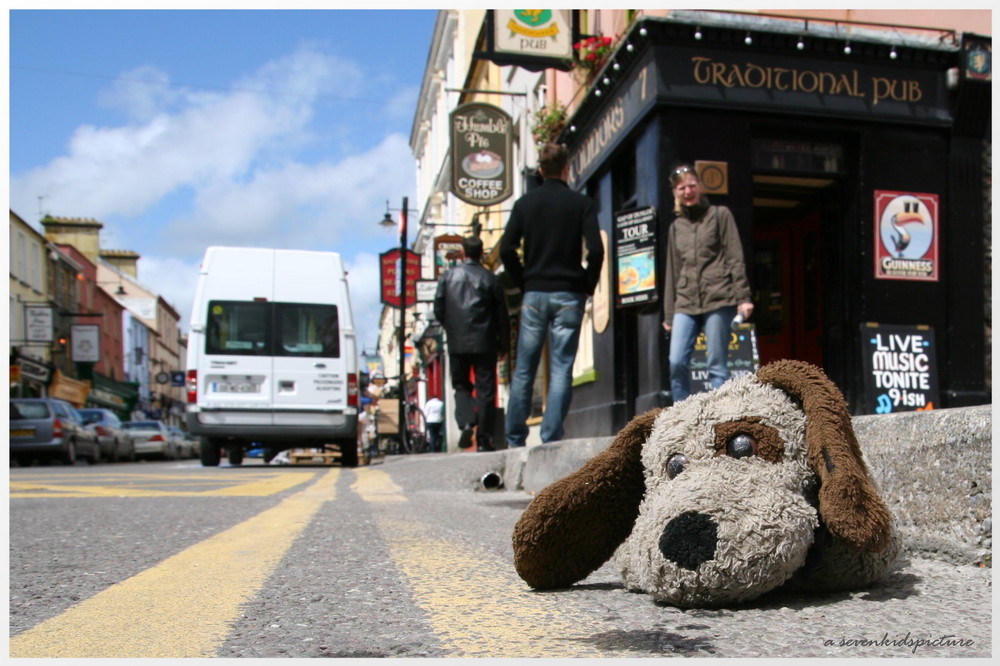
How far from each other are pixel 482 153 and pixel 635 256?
20.6 ft

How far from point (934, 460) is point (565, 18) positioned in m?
11.0

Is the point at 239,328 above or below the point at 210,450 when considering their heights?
above

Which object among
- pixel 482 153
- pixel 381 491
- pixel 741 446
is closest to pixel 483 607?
pixel 741 446

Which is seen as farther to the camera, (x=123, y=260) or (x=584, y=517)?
(x=123, y=260)

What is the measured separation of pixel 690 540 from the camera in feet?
6.16

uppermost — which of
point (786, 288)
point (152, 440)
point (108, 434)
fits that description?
point (786, 288)

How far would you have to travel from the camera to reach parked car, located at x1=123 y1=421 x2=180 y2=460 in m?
31.2

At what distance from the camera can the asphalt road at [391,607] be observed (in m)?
1.69

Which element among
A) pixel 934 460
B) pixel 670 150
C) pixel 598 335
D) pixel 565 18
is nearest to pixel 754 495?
pixel 934 460

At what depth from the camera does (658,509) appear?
199cm

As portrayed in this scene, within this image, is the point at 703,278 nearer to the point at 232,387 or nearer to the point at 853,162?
the point at 853,162

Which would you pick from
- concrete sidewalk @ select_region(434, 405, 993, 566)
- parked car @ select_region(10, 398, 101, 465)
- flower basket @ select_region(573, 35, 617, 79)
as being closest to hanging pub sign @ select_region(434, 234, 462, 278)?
parked car @ select_region(10, 398, 101, 465)

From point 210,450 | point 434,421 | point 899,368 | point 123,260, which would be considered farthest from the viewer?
point 123,260

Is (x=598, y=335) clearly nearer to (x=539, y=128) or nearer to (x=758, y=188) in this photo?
(x=758, y=188)
